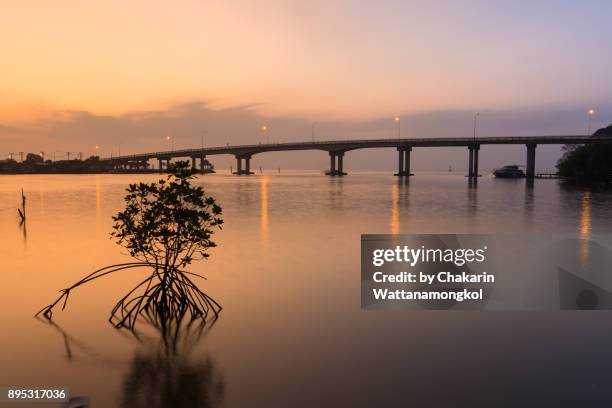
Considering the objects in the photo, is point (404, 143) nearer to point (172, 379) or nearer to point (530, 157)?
point (530, 157)

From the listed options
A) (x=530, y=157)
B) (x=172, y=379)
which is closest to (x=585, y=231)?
(x=172, y=379)

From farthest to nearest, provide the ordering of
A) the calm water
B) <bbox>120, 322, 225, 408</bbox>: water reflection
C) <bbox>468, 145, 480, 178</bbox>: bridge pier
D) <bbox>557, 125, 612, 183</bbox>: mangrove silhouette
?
<bbox>468, 145, 480, 178</bbox>: bridge pier, <bbox>557, 125, 612, 183</bbox>: mangrove silhouette, the calm water, <bbox>120, 322, 225, 408</bbox>: water reflection

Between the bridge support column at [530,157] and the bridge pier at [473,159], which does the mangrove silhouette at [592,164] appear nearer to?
the bridge support column at [530,157]

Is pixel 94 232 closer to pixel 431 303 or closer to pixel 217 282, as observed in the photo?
pixel 217 282

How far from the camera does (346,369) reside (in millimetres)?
8664

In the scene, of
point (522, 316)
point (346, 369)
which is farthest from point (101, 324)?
point (522, 316)

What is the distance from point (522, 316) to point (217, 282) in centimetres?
919

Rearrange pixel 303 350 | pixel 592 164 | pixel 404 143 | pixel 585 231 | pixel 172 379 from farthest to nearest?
pixel 404 143 → pixel 592 164 → pixel 585 231 → pixel 303 350 → pixel 172 379

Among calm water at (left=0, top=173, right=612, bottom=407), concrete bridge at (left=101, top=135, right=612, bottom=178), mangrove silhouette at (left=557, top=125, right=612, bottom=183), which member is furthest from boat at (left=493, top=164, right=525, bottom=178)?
calm water at (left=0, top=173, right=612, bottom=407)

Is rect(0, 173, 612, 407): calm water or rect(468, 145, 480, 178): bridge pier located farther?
rect(468, 145, 480, 178): bridge pier

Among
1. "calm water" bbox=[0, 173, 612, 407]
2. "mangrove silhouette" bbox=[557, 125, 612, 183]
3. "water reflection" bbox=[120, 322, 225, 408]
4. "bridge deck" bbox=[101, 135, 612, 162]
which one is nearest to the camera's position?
"water reflection" bbox=[120, 322, 225, 408]

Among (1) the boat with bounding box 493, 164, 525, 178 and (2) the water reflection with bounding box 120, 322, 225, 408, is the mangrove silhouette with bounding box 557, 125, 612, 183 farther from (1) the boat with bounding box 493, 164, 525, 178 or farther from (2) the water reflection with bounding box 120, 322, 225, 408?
(2) the water reflection with bounding box 120, 322, 225, 408

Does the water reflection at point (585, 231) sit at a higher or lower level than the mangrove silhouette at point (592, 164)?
lower

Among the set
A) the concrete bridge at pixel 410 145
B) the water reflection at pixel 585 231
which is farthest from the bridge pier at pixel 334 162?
the water reflection at pixel 585 231
